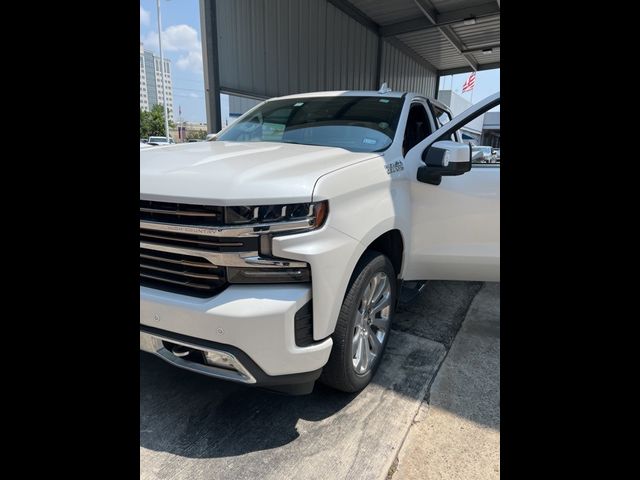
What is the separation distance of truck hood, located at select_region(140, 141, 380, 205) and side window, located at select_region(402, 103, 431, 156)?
0.95m

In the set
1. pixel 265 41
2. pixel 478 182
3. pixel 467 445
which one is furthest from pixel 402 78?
pixel 467 445

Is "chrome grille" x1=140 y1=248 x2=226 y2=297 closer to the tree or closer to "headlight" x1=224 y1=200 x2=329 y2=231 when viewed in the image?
"headlight" x1=224 y1=200 x2=329 y2=231

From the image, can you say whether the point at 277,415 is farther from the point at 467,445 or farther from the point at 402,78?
the point at 402,78

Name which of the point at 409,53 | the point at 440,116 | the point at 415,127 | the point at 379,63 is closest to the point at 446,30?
the point at 379,63

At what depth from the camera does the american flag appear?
18.9 metres

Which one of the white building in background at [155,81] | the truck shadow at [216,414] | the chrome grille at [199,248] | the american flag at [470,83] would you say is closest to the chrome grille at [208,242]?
the chrome grille at [199,248]

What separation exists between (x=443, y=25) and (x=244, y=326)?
39.9ft

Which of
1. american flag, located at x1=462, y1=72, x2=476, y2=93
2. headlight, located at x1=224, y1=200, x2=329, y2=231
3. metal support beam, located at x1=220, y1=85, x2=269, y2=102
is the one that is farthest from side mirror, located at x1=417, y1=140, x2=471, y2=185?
american flag, located at x1=462, y1=72, x2=476, y2=93

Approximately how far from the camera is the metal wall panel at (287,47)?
813 cm
